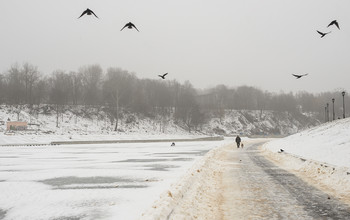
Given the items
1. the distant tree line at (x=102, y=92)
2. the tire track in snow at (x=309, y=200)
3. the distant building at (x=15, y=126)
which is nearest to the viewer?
the tire track in snow at (x=309, y=200)

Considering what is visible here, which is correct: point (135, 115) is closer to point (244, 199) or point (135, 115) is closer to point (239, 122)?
point (239, 122)

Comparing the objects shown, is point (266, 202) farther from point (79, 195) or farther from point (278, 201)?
point (79, 195)

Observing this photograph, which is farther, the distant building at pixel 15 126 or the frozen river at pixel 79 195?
the distant building at pixel 15 126

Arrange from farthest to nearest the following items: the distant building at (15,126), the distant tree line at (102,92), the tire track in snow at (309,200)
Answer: the distant tree line at (102,92), the distant building at (15,126), the tire track in snow at (309,200)

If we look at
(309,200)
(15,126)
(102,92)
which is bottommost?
(309,200)

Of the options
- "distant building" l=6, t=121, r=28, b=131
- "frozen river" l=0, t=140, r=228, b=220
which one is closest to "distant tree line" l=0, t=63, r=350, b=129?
"distant building" l=6, t=121, r=28, b=131

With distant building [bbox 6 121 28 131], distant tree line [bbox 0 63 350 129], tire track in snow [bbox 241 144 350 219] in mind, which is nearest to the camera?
tire track in snow [bbox 241 144 350 219]

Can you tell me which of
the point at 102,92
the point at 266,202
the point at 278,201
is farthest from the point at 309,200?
the point at 102,92

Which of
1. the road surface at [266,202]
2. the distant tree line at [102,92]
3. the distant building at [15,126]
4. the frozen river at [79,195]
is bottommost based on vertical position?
the road surface at [266,202]

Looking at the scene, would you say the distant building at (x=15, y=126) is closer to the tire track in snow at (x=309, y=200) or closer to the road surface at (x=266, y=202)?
the road surface at (x=266, y=202)

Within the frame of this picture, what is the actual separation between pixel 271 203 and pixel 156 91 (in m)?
114

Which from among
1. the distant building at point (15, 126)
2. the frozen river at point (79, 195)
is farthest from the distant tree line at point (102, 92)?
the frozen river at point (79, 195)

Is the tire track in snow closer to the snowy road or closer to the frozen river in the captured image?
the snowy road

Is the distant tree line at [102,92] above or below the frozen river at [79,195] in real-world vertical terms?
above
